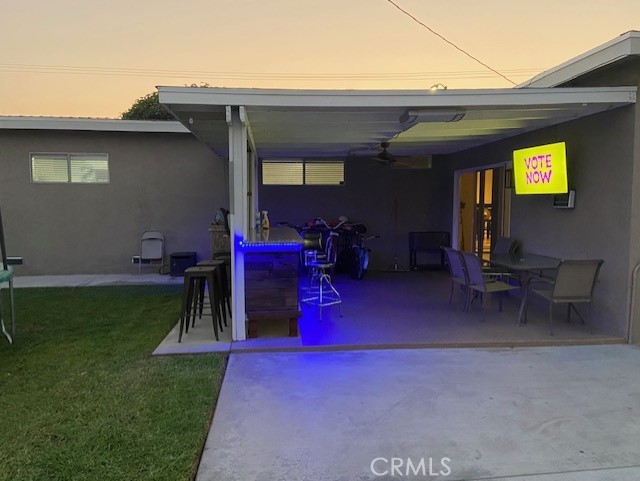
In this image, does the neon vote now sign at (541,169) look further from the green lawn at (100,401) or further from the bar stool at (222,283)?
the green lawn at (100,401)

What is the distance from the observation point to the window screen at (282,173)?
9234 mm

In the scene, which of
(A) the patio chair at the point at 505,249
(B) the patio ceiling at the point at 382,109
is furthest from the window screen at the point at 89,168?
(A) the patio chair at the point at 505,249

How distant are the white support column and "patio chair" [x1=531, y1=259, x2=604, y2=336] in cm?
315

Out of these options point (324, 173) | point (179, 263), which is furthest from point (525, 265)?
point (179, 263)

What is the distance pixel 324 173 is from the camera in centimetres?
934

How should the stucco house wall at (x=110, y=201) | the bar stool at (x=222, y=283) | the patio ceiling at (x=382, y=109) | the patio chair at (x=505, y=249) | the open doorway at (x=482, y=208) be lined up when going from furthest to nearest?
the stucco house wall at (x=110, y=201) → the open doorway at (x=482, y=208) → the patio chair at (x=505, y=249) → the bar stool at (x=222, y=283) → the patio ceiling at (x=382, y=109)

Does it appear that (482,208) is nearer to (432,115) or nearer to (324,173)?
(324,173)

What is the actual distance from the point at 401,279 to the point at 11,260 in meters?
7.21

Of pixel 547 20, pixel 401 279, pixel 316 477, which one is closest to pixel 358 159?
pixel 401 279

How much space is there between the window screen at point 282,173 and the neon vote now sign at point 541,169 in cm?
442

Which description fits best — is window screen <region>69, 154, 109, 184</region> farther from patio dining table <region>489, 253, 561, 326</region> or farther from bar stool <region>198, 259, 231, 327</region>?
patio dining table <region>489, 253, 561, 326</region>

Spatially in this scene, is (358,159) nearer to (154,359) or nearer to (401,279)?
(401,279)

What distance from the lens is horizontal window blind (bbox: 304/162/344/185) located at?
30.5 ft

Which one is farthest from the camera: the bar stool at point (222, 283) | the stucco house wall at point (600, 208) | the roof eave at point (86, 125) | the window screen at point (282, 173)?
the window screen at point (282, 173)
